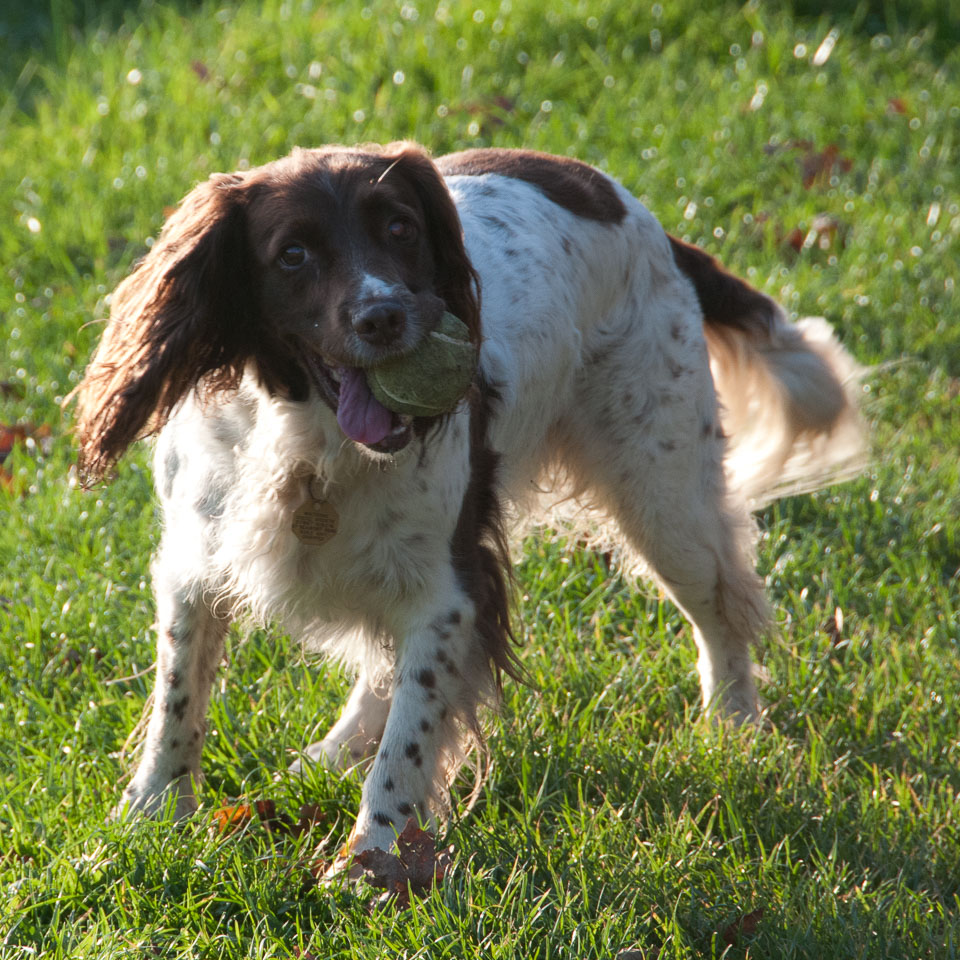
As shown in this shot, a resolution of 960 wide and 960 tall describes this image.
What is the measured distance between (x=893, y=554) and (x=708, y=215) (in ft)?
7.54

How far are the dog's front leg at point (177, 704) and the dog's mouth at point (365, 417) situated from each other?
27.7 inches

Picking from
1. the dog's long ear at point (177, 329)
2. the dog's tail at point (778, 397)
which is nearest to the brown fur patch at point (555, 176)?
the dog's tail at point (778, 397)

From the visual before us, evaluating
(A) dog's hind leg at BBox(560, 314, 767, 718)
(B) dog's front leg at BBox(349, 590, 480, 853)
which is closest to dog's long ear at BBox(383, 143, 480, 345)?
(B) dog's front leg at BBox(349, 590, 480, 853)

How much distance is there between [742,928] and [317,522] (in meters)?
1.20

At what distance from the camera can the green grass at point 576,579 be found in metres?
2.75

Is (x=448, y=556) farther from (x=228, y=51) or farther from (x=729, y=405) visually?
(x=228, y=51)

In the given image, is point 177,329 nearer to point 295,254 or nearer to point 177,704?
point 295,254

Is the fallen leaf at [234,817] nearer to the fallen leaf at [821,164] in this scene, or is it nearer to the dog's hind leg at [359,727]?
the dog's hind leg at [359,727]

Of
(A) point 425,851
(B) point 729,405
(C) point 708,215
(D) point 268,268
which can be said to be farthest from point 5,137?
(A) point 425,851

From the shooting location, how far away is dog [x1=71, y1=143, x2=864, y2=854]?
273 centimetres

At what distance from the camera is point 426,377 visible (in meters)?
2.63

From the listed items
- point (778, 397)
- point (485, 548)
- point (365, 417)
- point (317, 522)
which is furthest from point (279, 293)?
point (778, 397)

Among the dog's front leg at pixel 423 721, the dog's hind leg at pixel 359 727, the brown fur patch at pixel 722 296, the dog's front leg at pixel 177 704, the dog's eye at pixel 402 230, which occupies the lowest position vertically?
the dog's hind leg at pixel 359 727

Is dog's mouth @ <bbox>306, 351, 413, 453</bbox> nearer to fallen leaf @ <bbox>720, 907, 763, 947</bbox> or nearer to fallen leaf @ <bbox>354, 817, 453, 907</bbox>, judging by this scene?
fallen leaf @ <bbox>354, 817, 453, 907</bbox>
